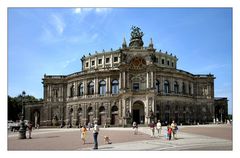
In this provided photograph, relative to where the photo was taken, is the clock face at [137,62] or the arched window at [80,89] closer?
the clock face at [137,62]

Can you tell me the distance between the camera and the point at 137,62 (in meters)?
65.8

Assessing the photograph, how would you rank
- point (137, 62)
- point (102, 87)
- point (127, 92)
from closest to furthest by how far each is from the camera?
point (127, 92), point (137, 62), point (102, 87)

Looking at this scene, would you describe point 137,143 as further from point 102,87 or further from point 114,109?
point 102,87

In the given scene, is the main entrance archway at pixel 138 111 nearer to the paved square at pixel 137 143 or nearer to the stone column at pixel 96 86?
the stone column at pixel 96 86

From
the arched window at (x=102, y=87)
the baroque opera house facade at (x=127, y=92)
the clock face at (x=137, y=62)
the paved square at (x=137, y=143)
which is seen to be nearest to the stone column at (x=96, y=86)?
the baroque opera house facade at (x=127, y=92)

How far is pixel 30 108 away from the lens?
82750mm

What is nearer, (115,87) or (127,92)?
(127,92)

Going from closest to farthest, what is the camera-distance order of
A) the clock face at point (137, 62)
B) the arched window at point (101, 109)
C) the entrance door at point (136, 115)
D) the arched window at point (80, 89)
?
the entrance door at point (136, 115)
the clock face at point (137, 62)
the arched window at point (101, 109)
the arched window at point (80, 89)

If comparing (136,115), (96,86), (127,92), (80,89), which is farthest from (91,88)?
(136,115)

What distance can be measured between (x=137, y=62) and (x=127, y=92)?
814 cm

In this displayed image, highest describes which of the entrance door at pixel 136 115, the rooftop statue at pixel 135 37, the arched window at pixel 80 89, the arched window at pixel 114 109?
the rooftop statue at pixel 135 37

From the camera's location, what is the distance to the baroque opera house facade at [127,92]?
6338 cm

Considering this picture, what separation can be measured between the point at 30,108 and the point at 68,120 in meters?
15.2
